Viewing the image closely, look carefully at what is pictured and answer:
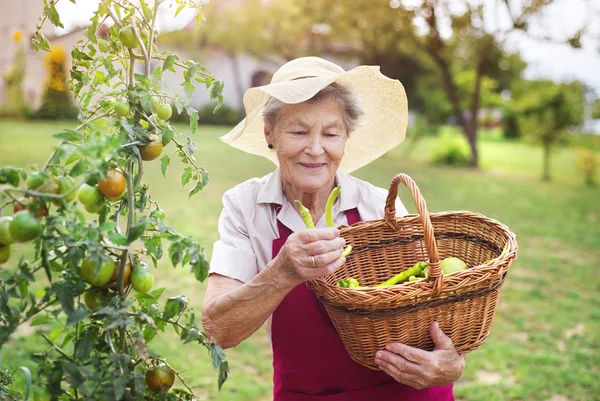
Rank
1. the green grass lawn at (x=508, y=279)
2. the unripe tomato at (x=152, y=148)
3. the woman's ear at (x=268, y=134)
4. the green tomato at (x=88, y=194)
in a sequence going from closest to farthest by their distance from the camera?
the green tomato at (x=88, y=194), the unripe tomato at (x=152, y=148), the woman's ear at (x=268, y=134), the green grass lawn at (x=508, y=279)

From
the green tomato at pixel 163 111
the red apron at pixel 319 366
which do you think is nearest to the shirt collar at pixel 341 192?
the red apron at pixel 319 366

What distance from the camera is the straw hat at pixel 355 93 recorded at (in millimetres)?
1848

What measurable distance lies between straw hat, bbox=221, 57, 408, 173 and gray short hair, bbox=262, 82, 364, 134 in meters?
0.03

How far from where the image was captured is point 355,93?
2.10 m

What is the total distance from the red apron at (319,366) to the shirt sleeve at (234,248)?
183 millimetres

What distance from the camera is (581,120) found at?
1269 centimetres

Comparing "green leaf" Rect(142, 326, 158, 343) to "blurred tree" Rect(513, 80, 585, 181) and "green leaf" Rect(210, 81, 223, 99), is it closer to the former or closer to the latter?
"green leaf" Rect(210, 81, 223, 99)

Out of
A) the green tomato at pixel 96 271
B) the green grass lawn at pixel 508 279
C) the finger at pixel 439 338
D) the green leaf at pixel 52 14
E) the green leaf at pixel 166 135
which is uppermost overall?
the green leaf at pixel 52 14

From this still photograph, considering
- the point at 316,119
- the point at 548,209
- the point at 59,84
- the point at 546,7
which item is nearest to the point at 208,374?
the point at 316,119

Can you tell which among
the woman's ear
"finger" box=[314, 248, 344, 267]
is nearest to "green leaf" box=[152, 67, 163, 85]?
"finger" box=[314, 248, 344, 267]

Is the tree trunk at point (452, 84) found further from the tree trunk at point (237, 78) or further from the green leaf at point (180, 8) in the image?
the green leaf at point (180, 8)

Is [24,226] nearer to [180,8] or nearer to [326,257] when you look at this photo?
[180,8]

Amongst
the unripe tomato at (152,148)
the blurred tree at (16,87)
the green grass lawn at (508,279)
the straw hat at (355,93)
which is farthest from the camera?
the blurred tree at (16,87)

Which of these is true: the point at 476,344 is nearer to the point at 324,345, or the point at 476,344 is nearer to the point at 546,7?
the point at 324,345
